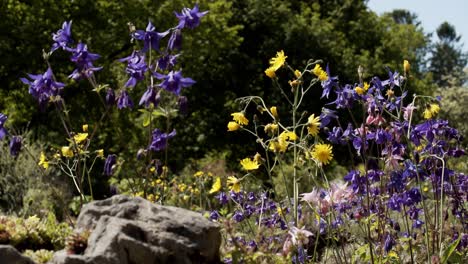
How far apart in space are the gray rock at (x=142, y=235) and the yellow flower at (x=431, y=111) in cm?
153

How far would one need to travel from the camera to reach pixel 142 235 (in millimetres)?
2900

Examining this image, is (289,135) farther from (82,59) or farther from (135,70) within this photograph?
(82,59)

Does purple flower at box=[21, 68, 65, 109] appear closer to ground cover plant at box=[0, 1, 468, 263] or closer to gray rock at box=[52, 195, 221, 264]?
ground cover plant at box=[0, 1, 468, 263]

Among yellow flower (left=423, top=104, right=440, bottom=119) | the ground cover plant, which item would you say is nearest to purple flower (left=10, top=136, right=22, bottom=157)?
the ground cover plant

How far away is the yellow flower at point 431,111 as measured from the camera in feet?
13.1

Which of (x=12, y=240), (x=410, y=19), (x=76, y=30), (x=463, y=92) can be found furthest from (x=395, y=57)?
(x=410, y=19)

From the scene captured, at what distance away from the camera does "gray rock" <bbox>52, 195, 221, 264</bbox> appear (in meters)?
2.75

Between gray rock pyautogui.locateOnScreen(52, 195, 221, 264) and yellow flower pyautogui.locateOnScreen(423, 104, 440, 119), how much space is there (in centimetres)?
153

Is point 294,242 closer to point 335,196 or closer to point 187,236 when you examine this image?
point 187,236

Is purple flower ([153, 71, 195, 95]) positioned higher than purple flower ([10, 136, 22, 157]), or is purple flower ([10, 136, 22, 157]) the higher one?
purple flower ([153, 71, 195, 95])

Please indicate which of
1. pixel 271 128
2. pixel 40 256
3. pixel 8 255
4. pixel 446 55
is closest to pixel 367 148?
pixel 271 128

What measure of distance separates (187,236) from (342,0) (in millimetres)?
23520

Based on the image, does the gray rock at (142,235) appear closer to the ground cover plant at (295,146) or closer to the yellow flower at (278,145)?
the ground cover plant at (295,146)

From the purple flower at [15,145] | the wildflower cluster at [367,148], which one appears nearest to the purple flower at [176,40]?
the wildflower cluster at [367,148]
